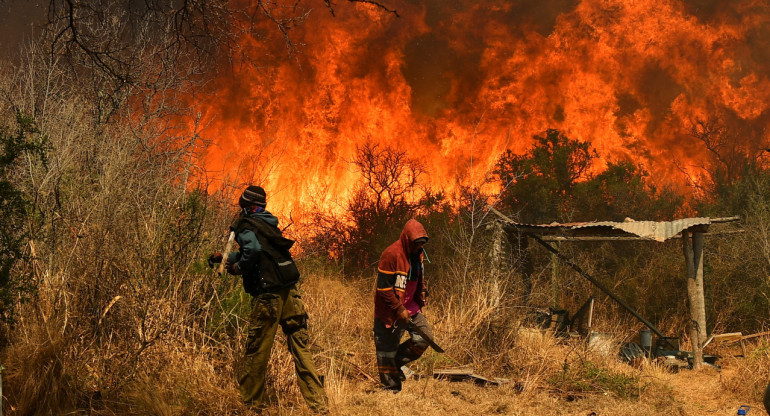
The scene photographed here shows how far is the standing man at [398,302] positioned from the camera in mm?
6891

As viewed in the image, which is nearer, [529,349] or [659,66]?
[529,349]

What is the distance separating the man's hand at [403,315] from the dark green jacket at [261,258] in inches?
61.9

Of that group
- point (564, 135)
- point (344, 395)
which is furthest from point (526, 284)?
point (564, 135)

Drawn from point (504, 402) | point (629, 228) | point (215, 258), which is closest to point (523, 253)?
point (629, 228)

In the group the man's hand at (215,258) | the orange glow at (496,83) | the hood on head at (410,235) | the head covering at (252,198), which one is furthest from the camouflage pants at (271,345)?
the orange glow at (496,83)

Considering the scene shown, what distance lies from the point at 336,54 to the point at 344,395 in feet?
60.9

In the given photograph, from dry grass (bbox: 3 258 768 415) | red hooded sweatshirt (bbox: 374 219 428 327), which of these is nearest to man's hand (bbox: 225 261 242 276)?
dry grass (bbox: 3 258 768 415)

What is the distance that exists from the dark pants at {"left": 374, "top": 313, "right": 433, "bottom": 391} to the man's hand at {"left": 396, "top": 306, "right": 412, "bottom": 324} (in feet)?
0.99

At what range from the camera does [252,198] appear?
19.1 ft

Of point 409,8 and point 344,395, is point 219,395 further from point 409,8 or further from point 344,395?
point 409,8

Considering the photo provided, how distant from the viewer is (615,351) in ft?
31.8

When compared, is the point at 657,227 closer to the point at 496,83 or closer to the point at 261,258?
the point at 261,258

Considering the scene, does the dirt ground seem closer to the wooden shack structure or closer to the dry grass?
the dry grass

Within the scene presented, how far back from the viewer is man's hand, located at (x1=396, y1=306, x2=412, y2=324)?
677 cm
